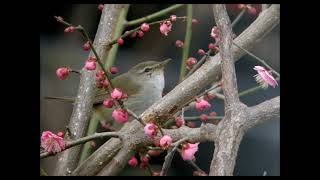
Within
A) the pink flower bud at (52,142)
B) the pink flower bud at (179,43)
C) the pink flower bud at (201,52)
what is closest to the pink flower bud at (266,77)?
the pink flower bud at (201,52)

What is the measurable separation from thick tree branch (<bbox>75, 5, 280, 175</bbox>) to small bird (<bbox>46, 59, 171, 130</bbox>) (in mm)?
157

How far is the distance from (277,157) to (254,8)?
446 mm

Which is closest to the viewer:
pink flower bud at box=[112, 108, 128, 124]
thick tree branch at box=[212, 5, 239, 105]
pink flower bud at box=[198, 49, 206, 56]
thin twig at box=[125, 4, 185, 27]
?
thick tree branch at box=[212, 5, 239, 105]

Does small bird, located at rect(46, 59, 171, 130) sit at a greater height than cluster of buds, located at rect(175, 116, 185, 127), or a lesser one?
greater

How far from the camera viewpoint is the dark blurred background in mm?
1519

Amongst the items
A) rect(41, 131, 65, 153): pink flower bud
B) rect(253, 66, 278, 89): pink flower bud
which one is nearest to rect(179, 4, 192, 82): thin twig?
rect(253, 66, 278, 89): pink flower bud

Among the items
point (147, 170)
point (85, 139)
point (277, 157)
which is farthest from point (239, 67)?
point (85, 139)

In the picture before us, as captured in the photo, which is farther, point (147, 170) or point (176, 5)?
point (176, 5)

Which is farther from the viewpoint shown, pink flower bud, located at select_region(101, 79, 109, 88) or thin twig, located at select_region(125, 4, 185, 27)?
thin twig, located at select_region(125, 4, 185, 27)

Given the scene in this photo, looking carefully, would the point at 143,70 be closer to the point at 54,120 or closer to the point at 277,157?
the point at 54,120

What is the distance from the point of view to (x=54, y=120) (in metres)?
1.55

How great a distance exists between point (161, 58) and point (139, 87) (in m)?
0.16

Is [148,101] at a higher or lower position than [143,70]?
lower

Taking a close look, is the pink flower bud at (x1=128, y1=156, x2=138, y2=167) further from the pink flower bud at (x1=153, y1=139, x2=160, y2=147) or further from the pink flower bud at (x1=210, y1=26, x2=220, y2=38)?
the pink flower bud at (x1=210, y1=26, x2=220, y2=38)
